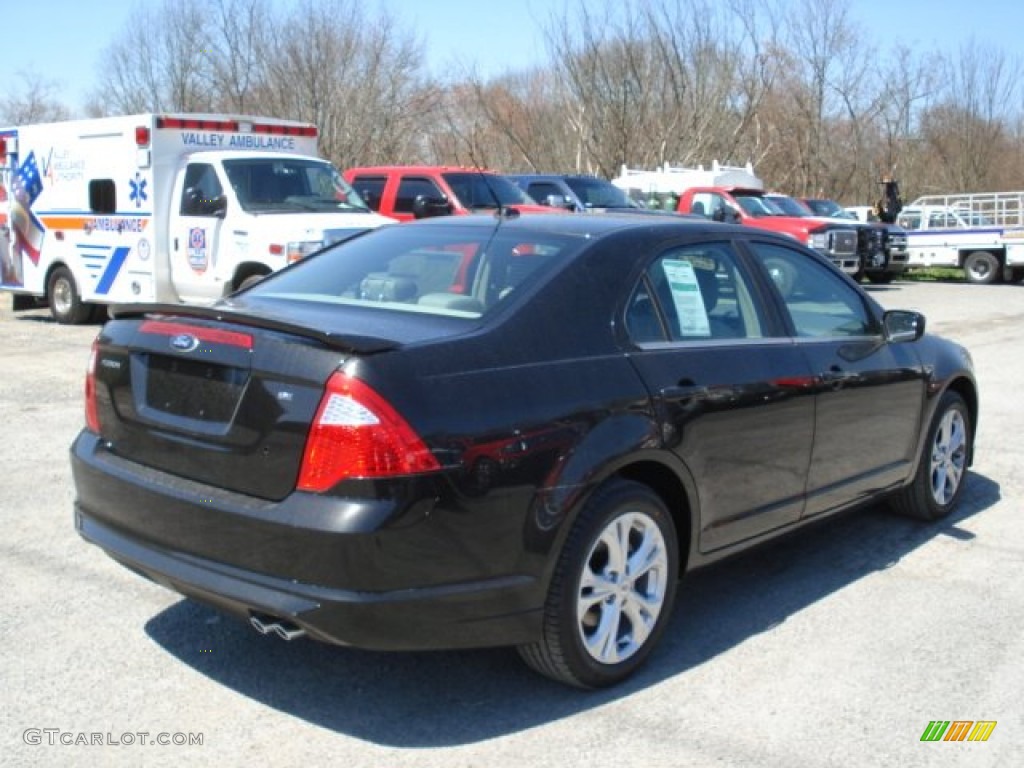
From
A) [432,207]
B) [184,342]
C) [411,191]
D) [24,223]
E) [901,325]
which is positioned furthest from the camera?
[411,191]

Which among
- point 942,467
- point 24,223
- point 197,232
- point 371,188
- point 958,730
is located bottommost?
point 958,730

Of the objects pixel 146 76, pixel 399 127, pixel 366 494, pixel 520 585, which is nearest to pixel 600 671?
pixel 520 585

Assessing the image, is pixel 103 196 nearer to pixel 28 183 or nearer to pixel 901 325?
pixel 28 183

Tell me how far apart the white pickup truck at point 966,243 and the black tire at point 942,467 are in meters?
20.9

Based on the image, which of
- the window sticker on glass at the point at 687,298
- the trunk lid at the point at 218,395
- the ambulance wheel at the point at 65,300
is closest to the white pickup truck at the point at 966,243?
the ambulance wheel at the point at 65,300

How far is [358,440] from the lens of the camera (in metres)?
3.24

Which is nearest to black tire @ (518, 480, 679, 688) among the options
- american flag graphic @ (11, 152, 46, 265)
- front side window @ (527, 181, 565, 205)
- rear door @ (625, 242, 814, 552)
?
rear door @ (625, 242, 814, 552)

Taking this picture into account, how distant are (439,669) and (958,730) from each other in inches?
68.8

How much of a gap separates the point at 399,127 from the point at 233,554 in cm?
3346

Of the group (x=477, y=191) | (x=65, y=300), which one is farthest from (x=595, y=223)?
(x=65, y=300)

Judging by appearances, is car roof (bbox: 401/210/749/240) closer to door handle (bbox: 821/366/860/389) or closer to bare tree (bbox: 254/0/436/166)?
door handle (bbox: 821/366/860/389)

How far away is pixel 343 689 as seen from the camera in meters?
3.83

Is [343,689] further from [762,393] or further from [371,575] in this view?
[762,393]

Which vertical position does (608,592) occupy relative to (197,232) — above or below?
below
